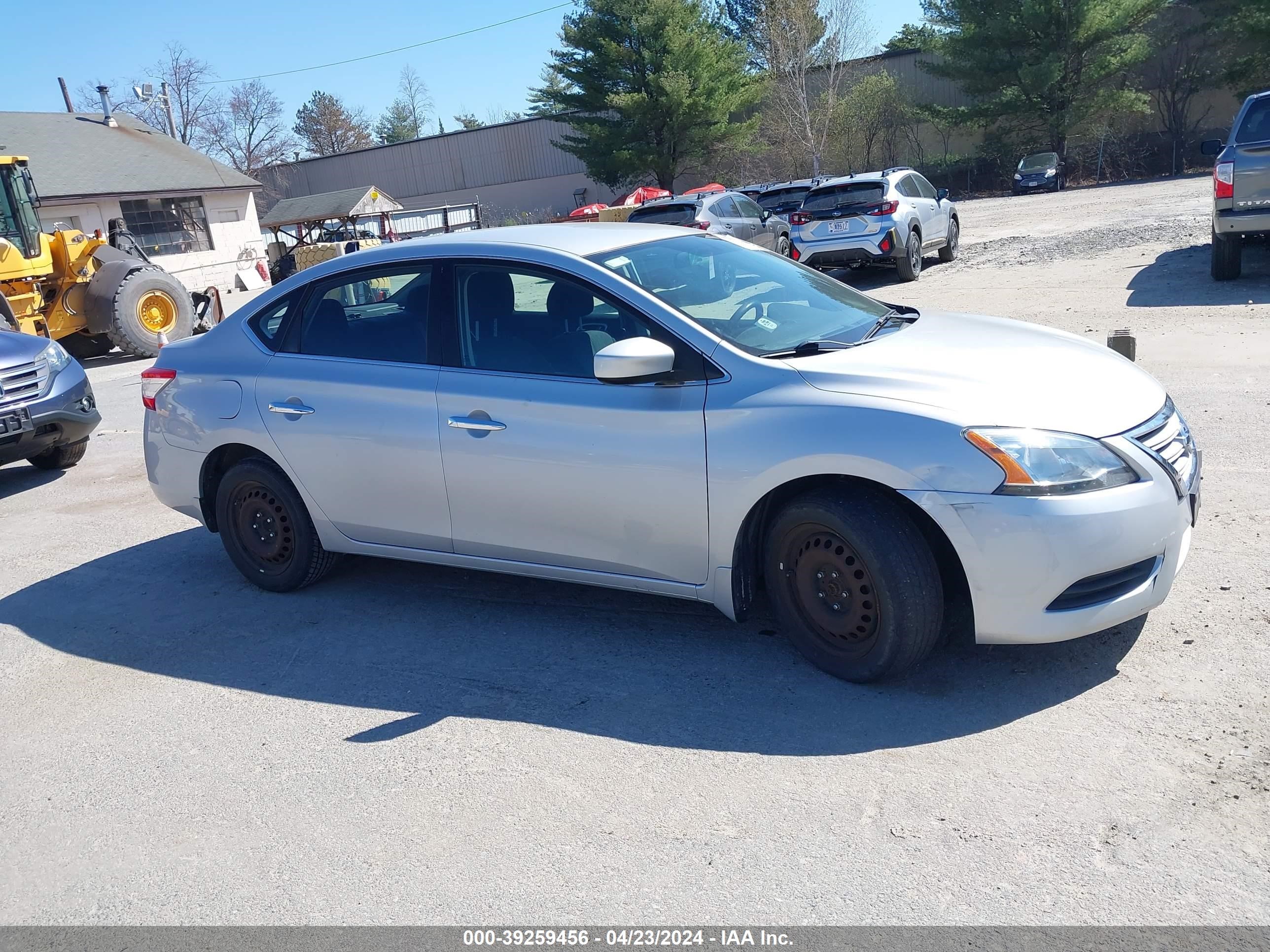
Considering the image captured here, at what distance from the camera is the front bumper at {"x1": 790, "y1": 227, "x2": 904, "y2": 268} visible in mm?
15766

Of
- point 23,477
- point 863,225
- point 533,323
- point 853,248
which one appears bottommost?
point 23,477

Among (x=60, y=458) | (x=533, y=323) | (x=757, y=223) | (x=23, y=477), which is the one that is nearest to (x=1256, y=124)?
(x=757, y=223)

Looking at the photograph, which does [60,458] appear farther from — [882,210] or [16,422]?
[882,210]

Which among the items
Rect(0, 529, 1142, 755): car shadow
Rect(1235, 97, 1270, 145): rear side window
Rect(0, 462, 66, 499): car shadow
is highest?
Rect(1235, 97, 1270, 145): rear side window

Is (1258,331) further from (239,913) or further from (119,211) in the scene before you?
(119,211)

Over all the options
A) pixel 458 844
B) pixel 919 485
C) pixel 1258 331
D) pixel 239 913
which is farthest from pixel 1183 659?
pixel 1258 331

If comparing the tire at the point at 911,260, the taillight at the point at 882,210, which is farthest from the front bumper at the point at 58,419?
the tire at the point at 911,260

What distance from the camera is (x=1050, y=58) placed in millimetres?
38844

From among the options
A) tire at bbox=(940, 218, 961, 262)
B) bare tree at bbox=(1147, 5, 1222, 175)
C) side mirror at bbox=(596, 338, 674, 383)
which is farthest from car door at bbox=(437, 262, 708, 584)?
bare tree at bbox=(1147, 5, 1222, 175)

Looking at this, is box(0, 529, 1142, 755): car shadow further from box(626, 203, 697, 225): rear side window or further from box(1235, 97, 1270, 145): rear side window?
box(626, 203, 697, 225): rear side window

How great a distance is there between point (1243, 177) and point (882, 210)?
18.3 feet

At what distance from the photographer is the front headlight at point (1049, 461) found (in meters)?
3.46

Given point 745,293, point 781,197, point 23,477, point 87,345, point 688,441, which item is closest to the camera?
point 688,441

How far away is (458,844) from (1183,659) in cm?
265
